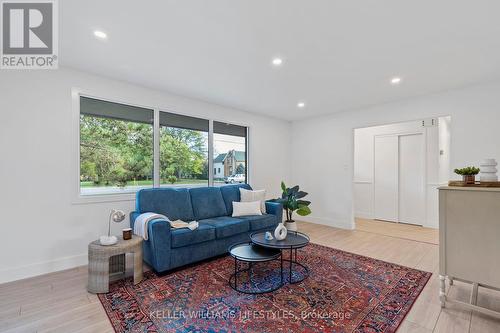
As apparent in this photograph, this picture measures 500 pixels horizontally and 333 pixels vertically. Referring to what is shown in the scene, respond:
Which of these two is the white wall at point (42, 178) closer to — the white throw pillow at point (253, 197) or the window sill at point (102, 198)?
the window sill at point (102, 198)

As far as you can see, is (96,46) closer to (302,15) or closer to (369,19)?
(302,15)

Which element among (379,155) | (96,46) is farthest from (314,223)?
(96,46)

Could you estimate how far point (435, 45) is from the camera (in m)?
2.41

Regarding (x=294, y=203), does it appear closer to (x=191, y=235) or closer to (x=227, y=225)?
(x=227, y=225)

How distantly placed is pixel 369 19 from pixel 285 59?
0.96 metres

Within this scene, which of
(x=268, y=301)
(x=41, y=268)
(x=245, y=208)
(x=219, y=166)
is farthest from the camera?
(x=219, y=166)

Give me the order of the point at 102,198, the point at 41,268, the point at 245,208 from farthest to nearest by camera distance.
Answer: the point at 245,208, the point at 102,198, the point at 41,268

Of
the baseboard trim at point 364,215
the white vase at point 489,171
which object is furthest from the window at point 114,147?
the baseboard trim at point 364,215

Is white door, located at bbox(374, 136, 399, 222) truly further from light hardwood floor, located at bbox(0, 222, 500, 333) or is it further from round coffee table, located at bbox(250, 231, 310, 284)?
round coffee table, located at bbox(250, 231, 310, 284)

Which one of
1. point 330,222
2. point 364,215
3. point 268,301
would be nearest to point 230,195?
point 268,301

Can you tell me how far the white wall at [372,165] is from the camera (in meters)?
5.11

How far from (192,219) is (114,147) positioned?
1608 millimetres

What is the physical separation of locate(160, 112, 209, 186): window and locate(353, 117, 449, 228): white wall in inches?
155

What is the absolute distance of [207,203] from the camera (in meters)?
3.81
